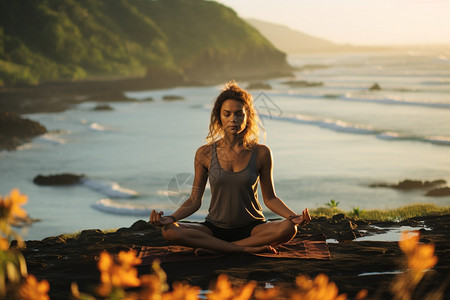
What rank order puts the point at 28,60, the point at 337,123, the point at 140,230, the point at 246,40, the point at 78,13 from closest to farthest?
the point at 140,230, the point at 337,123, the point at 28,60, the point at 78,13, the point at 246,40

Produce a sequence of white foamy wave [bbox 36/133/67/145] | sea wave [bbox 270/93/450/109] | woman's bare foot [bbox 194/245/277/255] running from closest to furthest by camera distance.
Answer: woman's bare foot [bbox 194/245/277/255]
white foamy wave [bbox 36/133/67/145]
sea wave [bbox 270/93/450/109]

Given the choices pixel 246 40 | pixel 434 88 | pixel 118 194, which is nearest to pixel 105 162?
pixel 118 194

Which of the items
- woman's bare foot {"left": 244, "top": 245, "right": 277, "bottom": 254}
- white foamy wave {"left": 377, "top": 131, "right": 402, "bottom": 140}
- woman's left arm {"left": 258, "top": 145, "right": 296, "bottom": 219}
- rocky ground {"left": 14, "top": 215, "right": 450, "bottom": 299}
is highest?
woman's left arm {"left": 258, "top": 145, "right": 296, "bottom": 219}

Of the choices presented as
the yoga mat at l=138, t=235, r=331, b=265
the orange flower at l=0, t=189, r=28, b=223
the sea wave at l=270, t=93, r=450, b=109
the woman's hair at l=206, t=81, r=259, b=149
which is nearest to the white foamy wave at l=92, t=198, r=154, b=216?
the yoga mat at l=138, t=235, r=331, b=265

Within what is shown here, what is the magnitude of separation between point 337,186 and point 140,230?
26.7ft

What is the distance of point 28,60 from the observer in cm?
5688

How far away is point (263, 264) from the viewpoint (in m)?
4.56

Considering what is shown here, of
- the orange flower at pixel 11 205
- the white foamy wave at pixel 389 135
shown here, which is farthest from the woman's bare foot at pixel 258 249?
the white foamy wave at pixel 389 135

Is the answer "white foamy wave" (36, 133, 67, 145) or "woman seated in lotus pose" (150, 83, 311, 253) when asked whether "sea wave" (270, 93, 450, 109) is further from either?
"woman seated in lotus pose" (150, 83, 311, 253)

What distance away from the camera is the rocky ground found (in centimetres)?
411

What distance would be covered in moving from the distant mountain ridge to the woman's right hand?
125739mm

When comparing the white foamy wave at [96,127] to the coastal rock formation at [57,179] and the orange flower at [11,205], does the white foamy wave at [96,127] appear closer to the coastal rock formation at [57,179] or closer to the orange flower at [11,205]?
the coastal rock formation at [57,179]

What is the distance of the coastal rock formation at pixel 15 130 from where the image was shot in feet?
69.1

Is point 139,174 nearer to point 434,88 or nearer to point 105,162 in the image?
point 105,162
